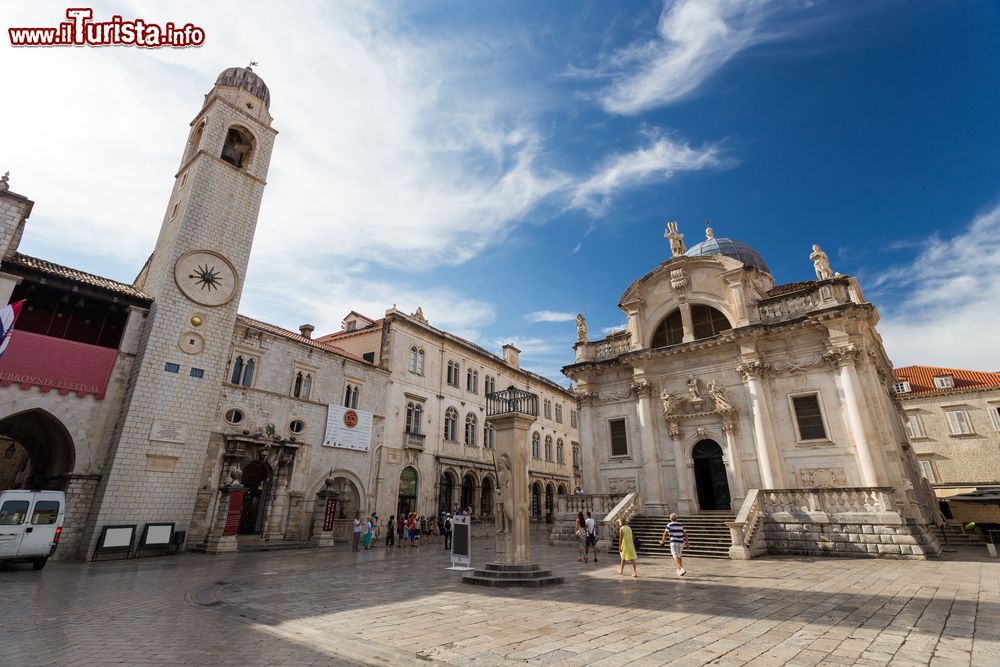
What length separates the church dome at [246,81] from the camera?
25984mm

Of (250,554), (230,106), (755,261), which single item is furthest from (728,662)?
(230,106)

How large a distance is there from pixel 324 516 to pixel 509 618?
60.8 ft

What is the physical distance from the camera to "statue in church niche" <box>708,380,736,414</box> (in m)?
20.9

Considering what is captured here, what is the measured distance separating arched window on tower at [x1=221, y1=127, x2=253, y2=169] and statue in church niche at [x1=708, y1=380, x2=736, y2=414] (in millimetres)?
26317

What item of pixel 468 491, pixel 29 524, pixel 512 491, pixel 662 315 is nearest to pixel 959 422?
pixel 662 315

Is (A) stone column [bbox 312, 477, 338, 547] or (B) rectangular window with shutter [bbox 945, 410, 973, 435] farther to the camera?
(B) rectangular window with shutter [bbox 945, 410, 973, 435]

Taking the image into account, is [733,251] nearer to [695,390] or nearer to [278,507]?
[695,390]

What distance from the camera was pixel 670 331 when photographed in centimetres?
2459

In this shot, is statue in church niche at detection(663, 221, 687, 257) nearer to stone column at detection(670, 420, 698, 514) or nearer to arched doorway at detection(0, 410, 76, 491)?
stone column at detection(670, 420, 698, 514)

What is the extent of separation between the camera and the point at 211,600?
9109 millimetres

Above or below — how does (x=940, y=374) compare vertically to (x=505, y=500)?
above

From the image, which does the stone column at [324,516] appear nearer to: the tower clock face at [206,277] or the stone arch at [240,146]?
the tower clock face at [206,277]

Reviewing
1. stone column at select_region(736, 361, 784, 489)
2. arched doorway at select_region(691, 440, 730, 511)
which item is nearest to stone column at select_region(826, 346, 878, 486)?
stone column at select_region(736, 361, 784, 489)

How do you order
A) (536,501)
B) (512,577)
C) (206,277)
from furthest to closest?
(536,501), (206,277), (512,577)
